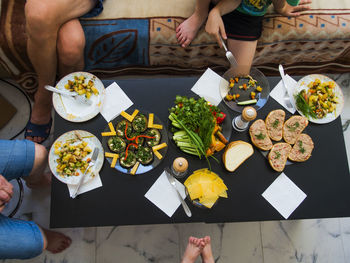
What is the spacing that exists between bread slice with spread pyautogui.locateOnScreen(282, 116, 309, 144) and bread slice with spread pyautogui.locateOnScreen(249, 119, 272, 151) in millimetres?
103

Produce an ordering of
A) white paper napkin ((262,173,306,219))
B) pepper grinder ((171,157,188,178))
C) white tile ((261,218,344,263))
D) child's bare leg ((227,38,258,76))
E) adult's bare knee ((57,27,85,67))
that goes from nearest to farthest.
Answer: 1. pepper grinder ((171,157,188,178))
2. white paper napkin ((262,173,306,219))
3. adult's bare knee ((57,27,85,67))
4. child's bare leg ((227,38,258,76))
5. white tile ((261,218,344,263))

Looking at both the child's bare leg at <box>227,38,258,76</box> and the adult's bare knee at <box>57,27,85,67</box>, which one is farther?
the child's bare leg at <box>227,38,258,76</box>

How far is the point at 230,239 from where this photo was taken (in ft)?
6.07

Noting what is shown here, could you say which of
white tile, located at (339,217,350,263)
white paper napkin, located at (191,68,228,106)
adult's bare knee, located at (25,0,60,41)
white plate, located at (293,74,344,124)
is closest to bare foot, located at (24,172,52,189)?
adult's bare knee, located at (25,0,60,41)

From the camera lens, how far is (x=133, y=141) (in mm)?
1222

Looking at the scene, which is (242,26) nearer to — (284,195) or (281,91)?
(281,91)

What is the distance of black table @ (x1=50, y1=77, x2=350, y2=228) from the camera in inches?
45.8

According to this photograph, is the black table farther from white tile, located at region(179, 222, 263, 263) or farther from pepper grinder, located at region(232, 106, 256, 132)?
white tile, located at region(179, 222, 263, 263)

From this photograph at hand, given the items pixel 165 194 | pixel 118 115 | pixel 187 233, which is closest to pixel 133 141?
pixel 118 115

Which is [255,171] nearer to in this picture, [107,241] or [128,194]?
[128,194]

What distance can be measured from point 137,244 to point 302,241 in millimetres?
1219

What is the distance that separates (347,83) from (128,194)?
2.06 meters

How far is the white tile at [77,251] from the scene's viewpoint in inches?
68.7

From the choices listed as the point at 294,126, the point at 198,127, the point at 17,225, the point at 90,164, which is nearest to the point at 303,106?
the point at 294,126
